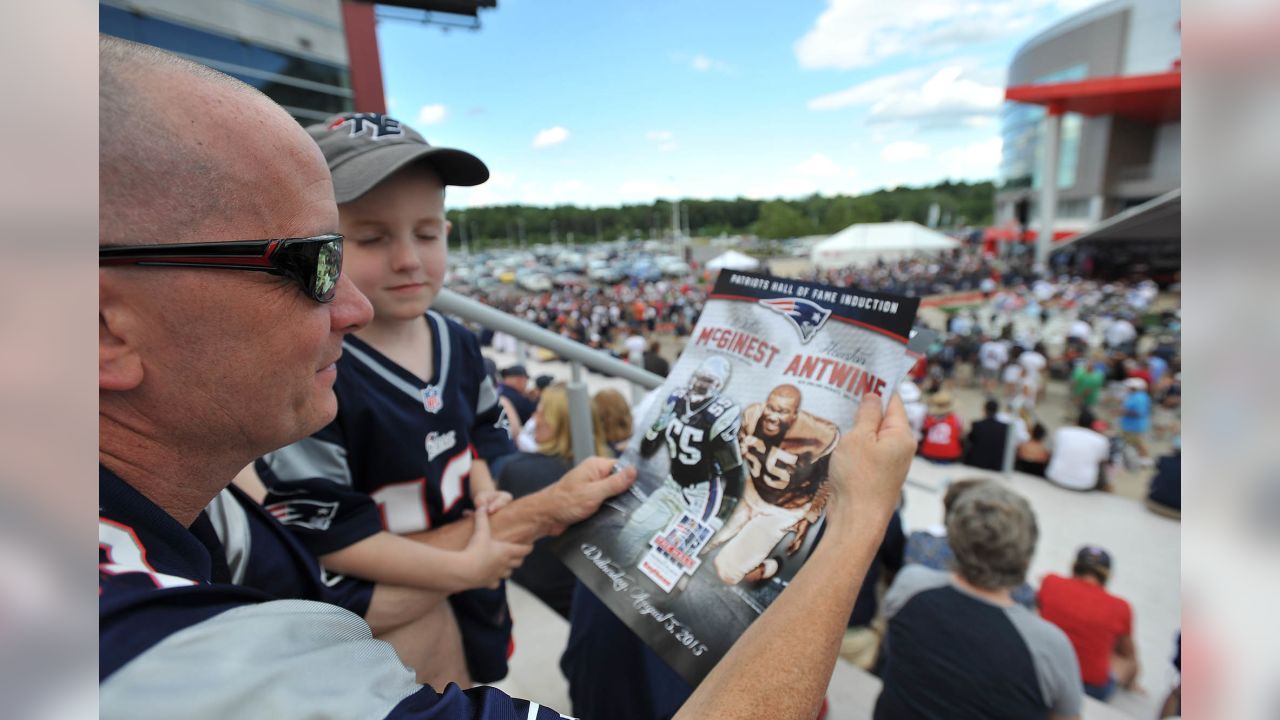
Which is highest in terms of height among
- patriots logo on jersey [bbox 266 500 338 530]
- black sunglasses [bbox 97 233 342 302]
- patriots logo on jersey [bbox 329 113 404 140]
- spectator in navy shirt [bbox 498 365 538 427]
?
patriots logo on jersey [bbox 329 113 404 140]

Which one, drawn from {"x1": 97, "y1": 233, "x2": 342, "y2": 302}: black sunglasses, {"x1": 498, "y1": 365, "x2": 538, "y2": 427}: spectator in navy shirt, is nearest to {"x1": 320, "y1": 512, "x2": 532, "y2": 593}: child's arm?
{"x1": 97, "y1": 233, "x2": 342, "y2": 302}: black sunglasses

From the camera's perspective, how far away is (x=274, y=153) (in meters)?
0.78

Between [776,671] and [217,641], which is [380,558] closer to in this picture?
[217,641]

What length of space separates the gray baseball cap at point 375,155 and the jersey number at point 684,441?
0.76m

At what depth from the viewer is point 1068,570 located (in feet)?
15.6

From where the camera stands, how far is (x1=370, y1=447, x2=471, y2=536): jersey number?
1.47m

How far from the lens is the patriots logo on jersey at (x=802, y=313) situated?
1.26 meters

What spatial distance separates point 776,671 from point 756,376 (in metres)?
0.59

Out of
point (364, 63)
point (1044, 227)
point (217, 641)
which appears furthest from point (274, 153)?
point (1044, 227)

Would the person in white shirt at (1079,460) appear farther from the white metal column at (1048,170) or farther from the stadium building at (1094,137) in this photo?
the white metal column at (1048,170)

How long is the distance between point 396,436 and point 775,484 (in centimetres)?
86

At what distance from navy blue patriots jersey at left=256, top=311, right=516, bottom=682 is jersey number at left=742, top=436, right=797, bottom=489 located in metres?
0.78

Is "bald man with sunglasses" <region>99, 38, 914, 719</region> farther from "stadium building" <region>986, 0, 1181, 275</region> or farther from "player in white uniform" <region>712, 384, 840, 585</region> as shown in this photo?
"stadium building" <region>986, 0, 1181, 275</region>

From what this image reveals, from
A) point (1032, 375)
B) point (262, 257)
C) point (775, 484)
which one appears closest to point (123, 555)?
point (262, 257)
